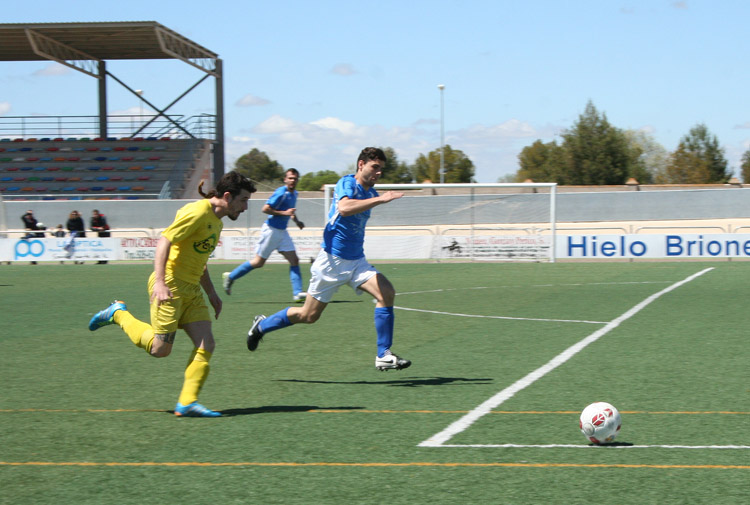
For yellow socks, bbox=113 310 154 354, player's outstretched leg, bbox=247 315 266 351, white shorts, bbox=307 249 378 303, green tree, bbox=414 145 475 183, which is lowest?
player's outstretched leg, bbox=247 315 266 351

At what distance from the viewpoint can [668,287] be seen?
640 inches

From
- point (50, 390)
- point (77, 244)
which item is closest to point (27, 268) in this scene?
point (77, 244)

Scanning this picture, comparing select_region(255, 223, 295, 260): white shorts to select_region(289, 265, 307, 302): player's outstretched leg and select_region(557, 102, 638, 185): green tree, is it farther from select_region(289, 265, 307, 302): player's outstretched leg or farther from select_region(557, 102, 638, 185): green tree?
select_region(557, 102, 638, 185): green tree

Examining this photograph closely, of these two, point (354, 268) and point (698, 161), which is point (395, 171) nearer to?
point (698, 161)

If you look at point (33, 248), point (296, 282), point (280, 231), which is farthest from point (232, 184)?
point (33, 248)

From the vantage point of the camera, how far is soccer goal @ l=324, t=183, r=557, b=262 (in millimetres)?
25125

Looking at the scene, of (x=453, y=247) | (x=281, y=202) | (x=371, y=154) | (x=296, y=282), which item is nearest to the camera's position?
(x=371, y=154)

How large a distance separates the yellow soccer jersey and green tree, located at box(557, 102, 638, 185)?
66299mm

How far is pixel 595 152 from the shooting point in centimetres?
6994

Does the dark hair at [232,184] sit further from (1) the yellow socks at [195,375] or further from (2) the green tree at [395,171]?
(2) the green tree at [395,171]

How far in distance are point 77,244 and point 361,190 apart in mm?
21936

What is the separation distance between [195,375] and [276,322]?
6.66 feet

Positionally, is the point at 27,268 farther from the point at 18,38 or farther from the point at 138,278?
the point at 18,38

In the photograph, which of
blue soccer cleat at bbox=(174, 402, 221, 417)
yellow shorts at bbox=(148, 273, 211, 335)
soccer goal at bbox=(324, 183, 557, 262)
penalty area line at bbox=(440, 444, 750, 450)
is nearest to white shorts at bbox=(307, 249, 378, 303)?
yellow shorts at bbox=(148, 273, 211, 335)
